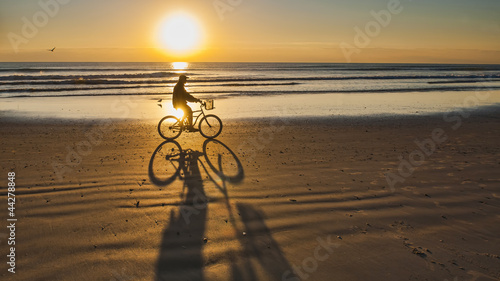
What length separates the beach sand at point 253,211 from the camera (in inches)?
157

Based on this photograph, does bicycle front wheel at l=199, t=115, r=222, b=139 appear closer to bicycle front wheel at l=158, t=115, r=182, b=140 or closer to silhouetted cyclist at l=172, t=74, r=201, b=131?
silhouetted cyclist at l=172, t=74, r=201, b=131

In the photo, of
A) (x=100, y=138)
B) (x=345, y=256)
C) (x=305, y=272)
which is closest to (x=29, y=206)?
(x=305, y=272)

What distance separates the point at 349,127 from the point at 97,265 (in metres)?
11.1

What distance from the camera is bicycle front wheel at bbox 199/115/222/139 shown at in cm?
1127

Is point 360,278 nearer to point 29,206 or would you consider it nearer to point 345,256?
point 345,256

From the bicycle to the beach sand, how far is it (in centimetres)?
62

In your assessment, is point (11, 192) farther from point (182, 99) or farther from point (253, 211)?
point (182, 99)

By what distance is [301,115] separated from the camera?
54.0 ft

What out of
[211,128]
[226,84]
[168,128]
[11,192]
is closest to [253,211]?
[11,192]

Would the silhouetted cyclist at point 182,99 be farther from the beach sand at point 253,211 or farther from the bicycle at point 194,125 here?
the beach sand at point 253,211

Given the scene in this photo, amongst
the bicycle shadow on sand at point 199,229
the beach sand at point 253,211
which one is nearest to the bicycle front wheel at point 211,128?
the beach sand at point 253,211

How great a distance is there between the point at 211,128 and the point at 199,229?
682 cm

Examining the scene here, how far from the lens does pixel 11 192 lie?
6242 millimetres

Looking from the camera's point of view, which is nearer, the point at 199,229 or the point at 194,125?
the point at 199,229
